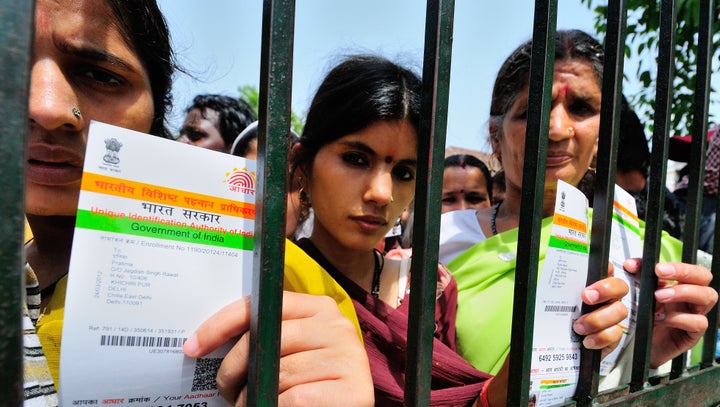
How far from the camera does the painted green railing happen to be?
0.37 m

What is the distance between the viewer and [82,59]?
2.39 ft

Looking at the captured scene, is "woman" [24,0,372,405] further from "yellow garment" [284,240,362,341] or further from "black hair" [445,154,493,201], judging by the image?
"black hair" [445,154,493,201]

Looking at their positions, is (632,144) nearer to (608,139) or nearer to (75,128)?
(608,139)

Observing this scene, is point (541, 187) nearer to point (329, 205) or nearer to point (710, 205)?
point (329, 205)

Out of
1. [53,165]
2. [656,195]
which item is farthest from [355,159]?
[53,165]

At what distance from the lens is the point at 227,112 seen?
3279 mm

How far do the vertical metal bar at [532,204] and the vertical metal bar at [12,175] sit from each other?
2.00 ft

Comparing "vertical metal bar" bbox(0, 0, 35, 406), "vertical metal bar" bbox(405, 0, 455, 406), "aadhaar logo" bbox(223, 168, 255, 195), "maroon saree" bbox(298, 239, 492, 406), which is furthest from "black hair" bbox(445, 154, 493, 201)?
"vertical metal bar" bbox(0, 0, 35, 406)

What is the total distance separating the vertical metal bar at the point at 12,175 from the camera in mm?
364

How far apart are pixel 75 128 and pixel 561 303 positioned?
2.50ft

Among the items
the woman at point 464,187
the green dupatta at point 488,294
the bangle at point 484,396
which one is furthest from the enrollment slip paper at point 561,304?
the woman at point 464,187

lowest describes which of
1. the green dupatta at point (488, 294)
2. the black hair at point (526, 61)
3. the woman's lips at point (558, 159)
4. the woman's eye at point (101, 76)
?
the green dupatta at point (488, 294)

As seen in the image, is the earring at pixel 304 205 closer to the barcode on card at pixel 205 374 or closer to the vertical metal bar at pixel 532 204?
the vertical metal bar at pixel 532 204

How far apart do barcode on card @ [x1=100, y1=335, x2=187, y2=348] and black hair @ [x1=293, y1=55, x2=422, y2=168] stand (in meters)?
1.02
